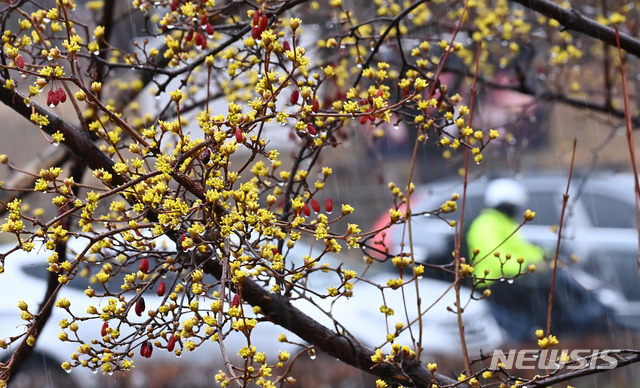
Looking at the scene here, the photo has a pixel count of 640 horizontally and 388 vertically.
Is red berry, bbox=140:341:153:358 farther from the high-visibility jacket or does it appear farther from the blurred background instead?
the high-visibility jacket

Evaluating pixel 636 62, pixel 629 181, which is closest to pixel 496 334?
pixel 636 62

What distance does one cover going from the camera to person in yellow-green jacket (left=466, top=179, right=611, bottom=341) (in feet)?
19.7

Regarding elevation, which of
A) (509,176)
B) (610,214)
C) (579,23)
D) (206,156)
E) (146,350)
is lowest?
(146,350)

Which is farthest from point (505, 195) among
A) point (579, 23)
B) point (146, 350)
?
point (146, 350)

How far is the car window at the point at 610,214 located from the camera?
757cm

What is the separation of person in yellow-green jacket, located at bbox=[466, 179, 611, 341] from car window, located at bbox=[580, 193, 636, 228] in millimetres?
1404

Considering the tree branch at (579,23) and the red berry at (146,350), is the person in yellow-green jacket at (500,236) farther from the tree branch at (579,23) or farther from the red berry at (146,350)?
the red berry at (146,350)

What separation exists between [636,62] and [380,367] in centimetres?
569

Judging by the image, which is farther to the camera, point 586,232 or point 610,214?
point 610,214

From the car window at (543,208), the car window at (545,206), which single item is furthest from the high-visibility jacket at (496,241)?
the car window at (545,206)

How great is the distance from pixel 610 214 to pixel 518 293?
1865 mm

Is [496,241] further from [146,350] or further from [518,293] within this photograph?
[146,350]

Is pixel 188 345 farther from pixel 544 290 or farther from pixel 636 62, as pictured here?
pixel 544 290

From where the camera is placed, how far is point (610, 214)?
764 centimetres
